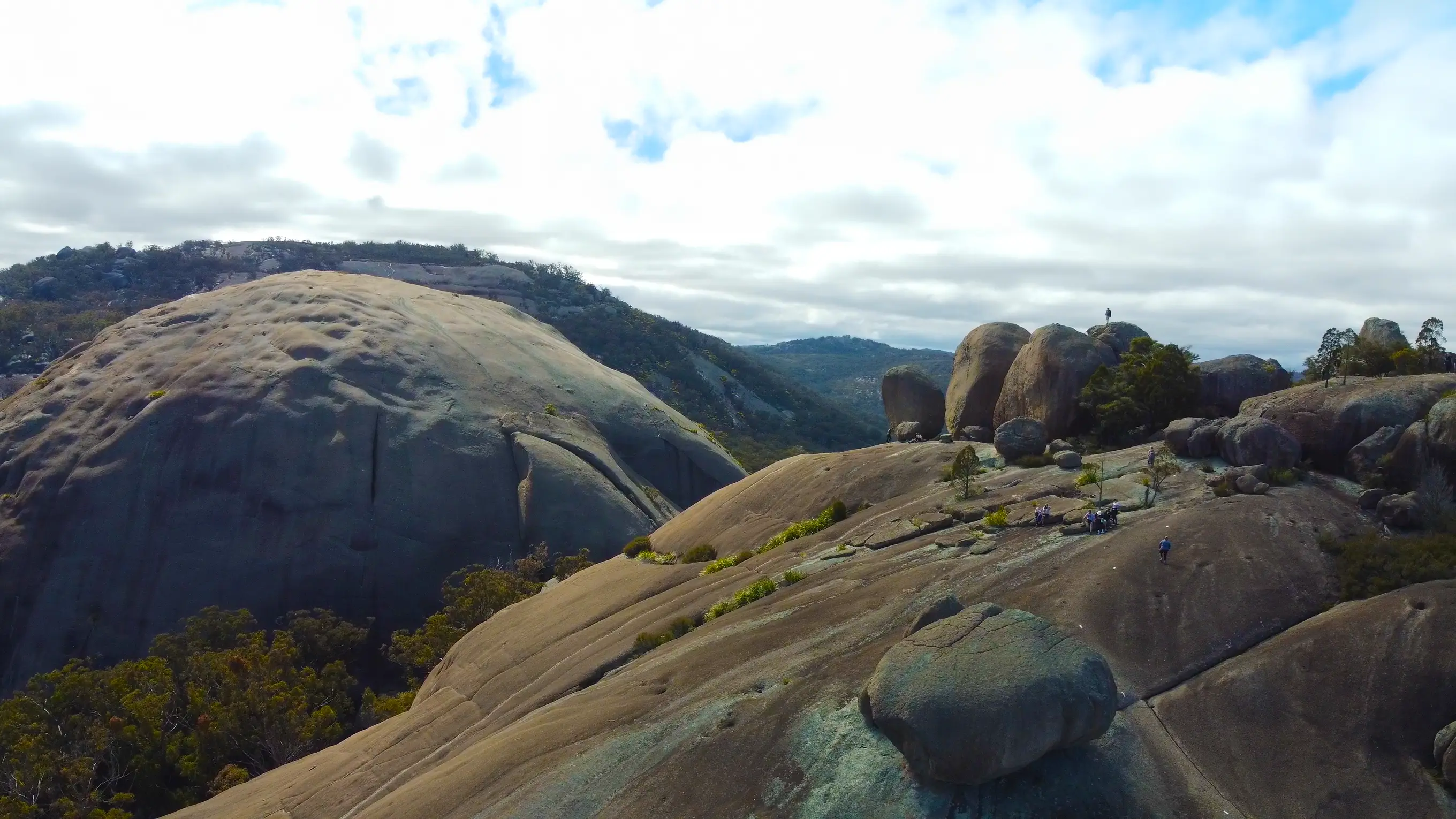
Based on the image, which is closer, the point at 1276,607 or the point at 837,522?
the point at 1276,607

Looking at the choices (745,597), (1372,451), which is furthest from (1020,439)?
(745,597)

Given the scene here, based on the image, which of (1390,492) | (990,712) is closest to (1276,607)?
(1390,492)

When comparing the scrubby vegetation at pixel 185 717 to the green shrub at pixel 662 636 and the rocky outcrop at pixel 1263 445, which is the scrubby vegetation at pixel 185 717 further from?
the rocky outcrop at pixel 1263 445

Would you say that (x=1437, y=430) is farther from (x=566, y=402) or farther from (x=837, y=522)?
(x=566, y=402)

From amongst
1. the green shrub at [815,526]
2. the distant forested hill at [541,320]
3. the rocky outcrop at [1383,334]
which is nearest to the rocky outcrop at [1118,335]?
the rocky outcrop at [1383,334]

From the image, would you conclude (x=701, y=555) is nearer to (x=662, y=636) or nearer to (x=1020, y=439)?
(x=662, y=636)

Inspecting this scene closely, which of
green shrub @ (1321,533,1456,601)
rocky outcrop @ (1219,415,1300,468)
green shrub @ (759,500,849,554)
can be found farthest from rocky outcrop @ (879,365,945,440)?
green shrub @ (1321,533,1456,601)

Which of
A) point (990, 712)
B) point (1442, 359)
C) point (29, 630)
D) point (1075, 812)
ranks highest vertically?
point (1442, 359)

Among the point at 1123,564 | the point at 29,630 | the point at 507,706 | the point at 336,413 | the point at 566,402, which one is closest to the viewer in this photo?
the point at 1123,564
